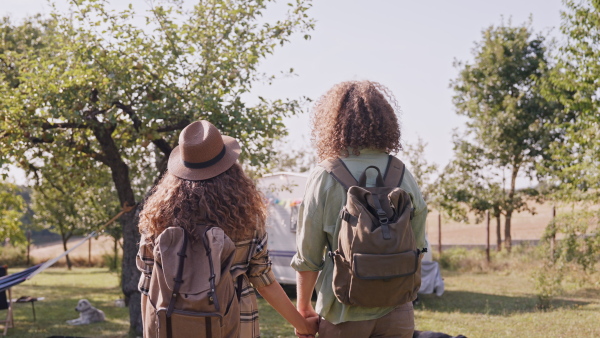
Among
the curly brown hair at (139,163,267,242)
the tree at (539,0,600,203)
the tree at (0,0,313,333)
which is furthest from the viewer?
the tree at (539,0,600,203)

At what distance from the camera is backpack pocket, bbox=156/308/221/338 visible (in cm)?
228

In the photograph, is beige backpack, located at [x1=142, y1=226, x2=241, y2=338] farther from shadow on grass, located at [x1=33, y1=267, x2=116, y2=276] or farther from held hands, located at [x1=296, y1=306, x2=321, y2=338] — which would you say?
shadow on grass, located at [x1=33, y1=267, x2=116, y2=276]

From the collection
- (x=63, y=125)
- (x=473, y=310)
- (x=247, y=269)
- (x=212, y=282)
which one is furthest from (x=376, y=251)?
(x=473, y=310)

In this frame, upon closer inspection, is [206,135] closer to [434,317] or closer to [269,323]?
[269,323]

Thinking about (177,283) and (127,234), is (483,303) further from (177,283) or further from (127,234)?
(177,283)

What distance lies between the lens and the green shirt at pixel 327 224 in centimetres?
260

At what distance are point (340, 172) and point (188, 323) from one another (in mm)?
881

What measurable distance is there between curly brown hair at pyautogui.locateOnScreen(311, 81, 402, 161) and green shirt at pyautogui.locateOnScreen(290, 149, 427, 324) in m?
0.06

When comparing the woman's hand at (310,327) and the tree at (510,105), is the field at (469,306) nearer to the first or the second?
the tree at (510,105)

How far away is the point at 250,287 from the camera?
2621 mm

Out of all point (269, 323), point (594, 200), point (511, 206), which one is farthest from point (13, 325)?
point (511, 206)

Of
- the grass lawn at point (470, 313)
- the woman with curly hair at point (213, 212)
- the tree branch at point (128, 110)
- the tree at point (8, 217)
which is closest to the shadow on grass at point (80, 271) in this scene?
the grass lawn at point (470, 313)

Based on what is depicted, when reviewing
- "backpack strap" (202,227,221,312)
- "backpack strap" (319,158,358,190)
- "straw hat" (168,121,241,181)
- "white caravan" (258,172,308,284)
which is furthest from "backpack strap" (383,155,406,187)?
"white caravan" (258,172,308,284)

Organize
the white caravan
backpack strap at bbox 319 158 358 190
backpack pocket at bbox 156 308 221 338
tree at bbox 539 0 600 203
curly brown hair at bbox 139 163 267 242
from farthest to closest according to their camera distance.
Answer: the white caravan, tree at bbox 539 0 600 203, backpack strap at bbox 319 158 358 190, curly brown hair at bbox 139 163 267 242, backpack pocket at bbox 156 308 221 338
